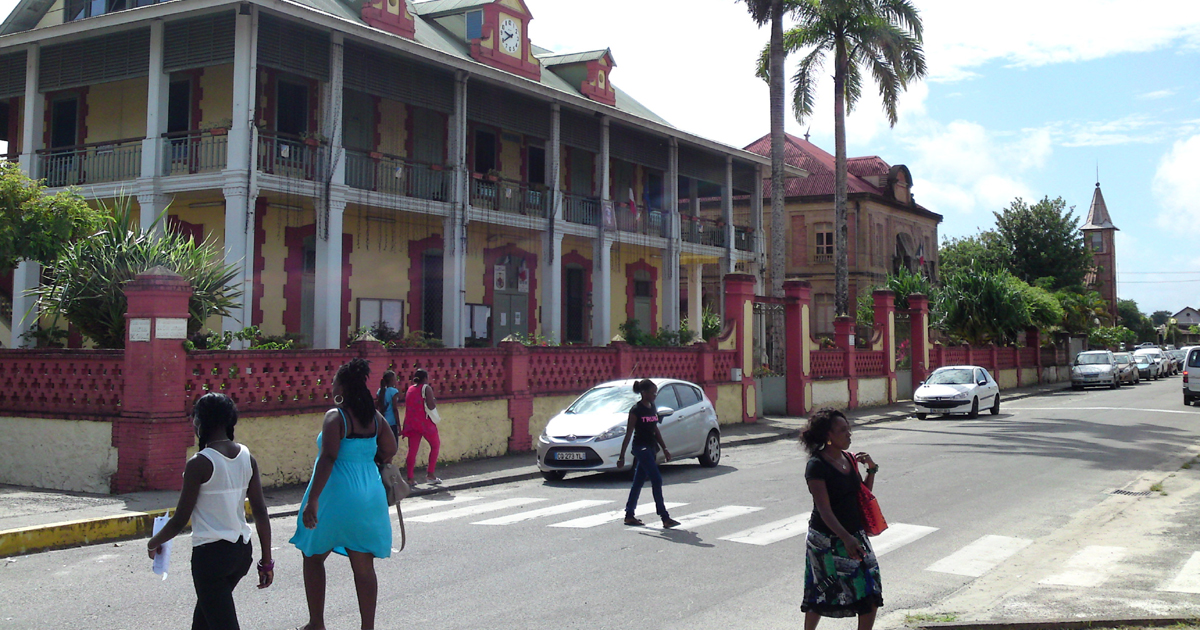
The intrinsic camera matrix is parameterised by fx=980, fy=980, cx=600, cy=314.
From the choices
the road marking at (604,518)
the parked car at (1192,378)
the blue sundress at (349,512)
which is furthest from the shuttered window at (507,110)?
the parked car at (1192,378)

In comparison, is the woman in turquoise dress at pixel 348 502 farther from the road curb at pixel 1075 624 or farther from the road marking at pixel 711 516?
the road marking at pixel 711 516

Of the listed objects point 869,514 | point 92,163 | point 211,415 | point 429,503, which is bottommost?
point 429,503

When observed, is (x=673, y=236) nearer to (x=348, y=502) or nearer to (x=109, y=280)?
(x=109, y=280)

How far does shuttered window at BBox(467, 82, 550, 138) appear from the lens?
23859 mm

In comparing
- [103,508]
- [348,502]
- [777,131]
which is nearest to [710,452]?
[103,508]

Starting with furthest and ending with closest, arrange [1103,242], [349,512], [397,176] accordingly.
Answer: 1. [1103,242]
2. [397,176]
3. [349,512]

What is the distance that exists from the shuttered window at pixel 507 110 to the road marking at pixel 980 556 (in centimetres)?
1734

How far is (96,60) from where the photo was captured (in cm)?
2069

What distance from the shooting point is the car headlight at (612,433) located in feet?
45.2

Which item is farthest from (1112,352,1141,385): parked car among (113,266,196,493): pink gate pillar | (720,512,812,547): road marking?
(113,266,196,493): pink gate pillar

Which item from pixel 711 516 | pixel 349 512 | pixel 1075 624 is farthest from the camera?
pixel 711 516

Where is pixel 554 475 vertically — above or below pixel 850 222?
below

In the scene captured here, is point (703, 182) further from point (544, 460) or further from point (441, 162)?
point (544, 460)

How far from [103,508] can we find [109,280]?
4010mm
